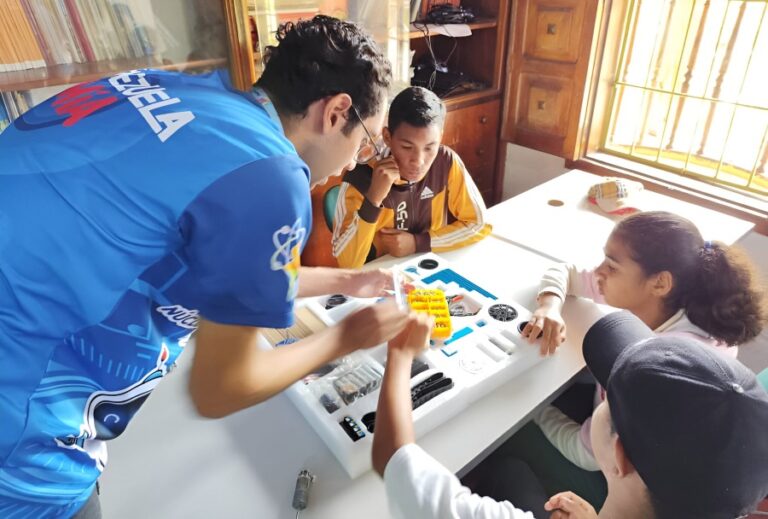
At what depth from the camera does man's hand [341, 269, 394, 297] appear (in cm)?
129

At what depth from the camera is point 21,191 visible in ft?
1.96

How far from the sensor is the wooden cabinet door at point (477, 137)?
2.80m

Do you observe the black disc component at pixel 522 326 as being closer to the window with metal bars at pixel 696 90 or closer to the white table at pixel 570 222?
the white table at pixel 570 222

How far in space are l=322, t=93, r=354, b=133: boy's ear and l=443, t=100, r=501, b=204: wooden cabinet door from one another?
1.98 m

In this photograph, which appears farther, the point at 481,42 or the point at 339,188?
the point at 481,42

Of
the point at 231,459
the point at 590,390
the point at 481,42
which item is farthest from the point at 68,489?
the point at 481,42

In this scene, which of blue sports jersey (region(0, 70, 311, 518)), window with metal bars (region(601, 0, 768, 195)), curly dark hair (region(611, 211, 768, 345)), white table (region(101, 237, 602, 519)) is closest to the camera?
blue sports jersey (region(0, 70, 311, 518))

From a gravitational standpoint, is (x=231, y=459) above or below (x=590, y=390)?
above

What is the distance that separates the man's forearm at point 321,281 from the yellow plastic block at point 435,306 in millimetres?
166

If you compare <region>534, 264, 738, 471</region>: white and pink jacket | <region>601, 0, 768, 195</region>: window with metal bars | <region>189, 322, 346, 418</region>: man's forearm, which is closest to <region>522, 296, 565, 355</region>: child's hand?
<region>534, 264, 738, 471</region>: white and pink jacket

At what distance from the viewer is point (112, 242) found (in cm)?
61

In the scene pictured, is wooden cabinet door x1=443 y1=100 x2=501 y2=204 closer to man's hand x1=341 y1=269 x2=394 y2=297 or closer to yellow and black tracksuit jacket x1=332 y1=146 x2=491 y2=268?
yellow and black tracksuit jacket x1=332 y1=146 x2=491 y2=268

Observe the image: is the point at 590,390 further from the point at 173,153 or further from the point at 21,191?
the point at 21,191

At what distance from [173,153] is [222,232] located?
109 millimetres
